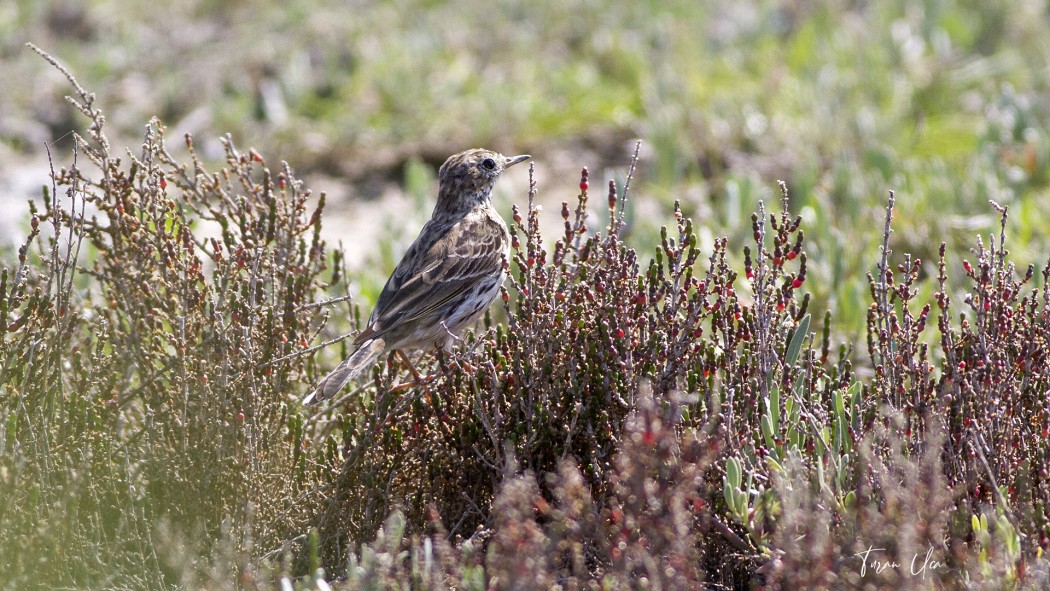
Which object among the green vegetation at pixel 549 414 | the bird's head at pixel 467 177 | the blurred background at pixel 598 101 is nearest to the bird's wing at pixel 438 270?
the bird's head at pixel 467 177

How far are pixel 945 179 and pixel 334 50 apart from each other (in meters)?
5.43

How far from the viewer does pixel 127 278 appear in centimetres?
468

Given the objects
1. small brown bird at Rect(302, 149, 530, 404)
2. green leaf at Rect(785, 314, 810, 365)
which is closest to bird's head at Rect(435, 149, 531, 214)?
small brown bird at Rect(302, 149, 530, 404)

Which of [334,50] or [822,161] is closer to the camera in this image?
[822,161]

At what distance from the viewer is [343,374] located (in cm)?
483

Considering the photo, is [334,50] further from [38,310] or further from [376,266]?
[38,310]

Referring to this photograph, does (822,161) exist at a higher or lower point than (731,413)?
higher

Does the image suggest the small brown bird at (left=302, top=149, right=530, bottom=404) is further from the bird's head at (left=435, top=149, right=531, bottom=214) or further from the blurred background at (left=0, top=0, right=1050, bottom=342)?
the blurred background at (left=0, top=0, right=1050, bottom=342)

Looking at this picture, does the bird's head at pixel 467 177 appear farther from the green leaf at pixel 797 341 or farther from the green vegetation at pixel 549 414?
the green leaf at pixel 797 341

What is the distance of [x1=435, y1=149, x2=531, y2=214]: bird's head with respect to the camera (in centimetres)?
632

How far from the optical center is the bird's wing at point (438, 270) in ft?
18.0

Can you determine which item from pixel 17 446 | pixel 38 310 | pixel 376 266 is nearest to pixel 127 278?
pixel 38 310

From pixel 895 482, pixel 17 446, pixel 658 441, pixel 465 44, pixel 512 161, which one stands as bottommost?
A: pixel 895 482

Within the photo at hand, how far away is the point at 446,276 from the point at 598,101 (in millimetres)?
4283
